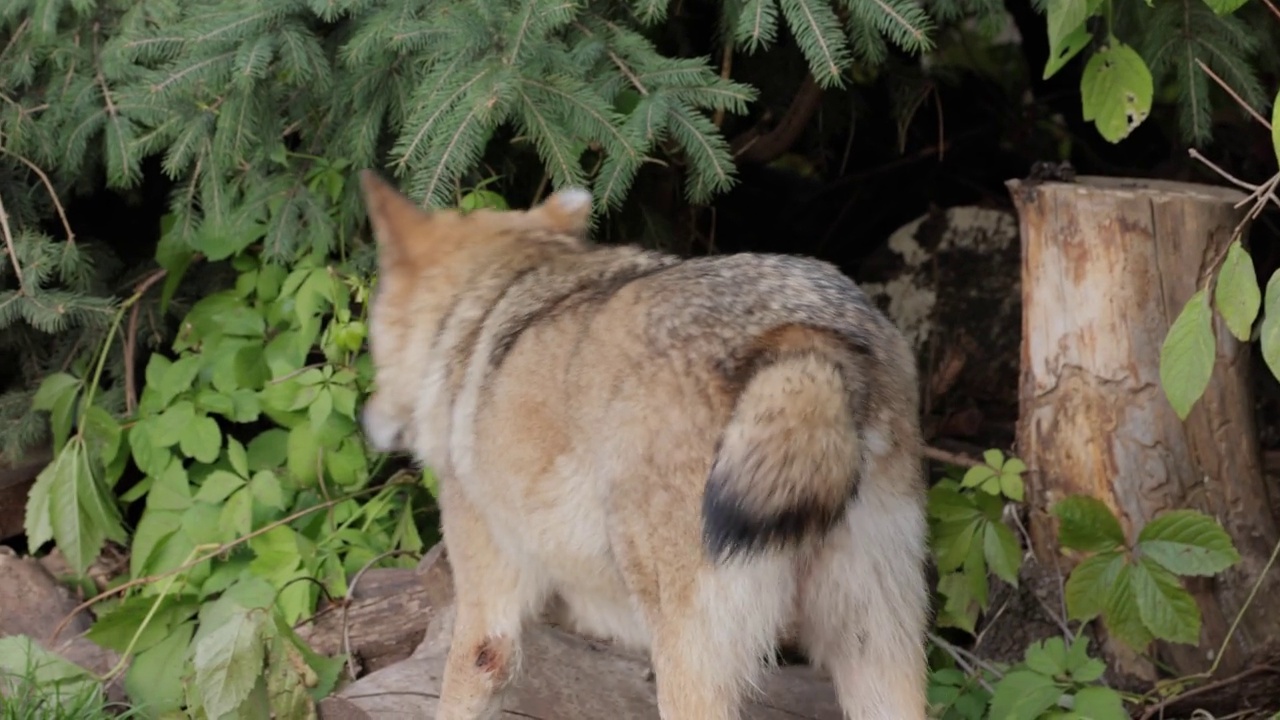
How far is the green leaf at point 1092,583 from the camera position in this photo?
12.4ft

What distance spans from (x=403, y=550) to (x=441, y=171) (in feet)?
5.03

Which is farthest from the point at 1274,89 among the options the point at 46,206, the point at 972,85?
the point at 46,206

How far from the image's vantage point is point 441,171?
12.3ft

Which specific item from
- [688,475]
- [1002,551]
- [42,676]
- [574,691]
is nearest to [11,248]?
[42,676]

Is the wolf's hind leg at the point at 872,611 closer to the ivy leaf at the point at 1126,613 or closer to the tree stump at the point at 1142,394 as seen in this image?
the ivy leaf at the point at 1126,613

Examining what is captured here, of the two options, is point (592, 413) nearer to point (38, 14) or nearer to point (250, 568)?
point (250, 568)

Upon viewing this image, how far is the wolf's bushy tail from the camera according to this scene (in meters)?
2.54

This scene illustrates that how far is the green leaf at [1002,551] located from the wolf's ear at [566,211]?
4.81 feet

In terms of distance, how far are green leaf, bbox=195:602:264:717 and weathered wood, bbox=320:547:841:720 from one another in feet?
0.82

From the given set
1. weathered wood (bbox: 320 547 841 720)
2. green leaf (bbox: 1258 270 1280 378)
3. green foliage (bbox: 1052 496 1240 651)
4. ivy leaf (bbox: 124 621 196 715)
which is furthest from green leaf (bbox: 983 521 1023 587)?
ivy leaf (bbox: 124 621 196 715)

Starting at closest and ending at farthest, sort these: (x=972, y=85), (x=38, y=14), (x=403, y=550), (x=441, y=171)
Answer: (x=441, y=171)
(x=38, y=14)
(x=403, y=550)
(x=972, y=85)

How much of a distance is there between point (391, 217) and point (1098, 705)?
217cm

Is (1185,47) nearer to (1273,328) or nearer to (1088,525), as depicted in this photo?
(1088,525)

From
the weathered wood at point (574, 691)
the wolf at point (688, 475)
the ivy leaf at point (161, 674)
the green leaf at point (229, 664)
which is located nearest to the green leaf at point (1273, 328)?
the wolf at point (688, 475)
